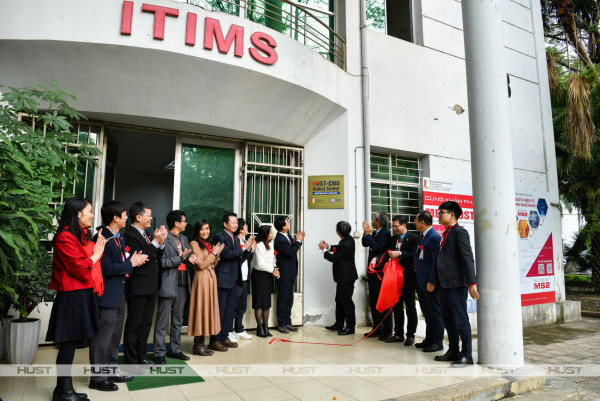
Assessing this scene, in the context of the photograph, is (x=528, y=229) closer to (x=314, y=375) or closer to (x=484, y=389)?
(x=484, y=389)

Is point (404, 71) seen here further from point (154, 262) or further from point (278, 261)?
point (154, 262)

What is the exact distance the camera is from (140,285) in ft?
12.6

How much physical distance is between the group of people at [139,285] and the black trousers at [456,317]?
94.6 inches

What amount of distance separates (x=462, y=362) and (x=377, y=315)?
167 centimetres

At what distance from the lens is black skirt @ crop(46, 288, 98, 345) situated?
2.97 m

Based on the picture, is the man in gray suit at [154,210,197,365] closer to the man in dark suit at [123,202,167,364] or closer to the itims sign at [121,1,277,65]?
the man in dark suit at [123,202,167,364]

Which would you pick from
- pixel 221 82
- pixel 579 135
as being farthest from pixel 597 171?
pixel 221 82

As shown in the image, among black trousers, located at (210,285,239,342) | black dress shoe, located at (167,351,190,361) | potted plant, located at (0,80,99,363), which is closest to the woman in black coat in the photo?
black trousers, located at (210,285,239,342)

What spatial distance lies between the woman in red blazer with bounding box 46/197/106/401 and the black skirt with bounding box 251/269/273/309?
8.76 ft

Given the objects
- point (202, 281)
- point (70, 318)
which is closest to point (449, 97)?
point (202, 281)

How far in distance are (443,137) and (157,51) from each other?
17.5ft

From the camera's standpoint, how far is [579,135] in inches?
319

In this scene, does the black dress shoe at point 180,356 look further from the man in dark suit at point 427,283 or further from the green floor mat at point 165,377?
the man in dark suit at point 427,283

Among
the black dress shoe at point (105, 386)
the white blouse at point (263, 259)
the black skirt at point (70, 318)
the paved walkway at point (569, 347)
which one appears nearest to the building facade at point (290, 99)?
the paved walkway at point (569, 347)
